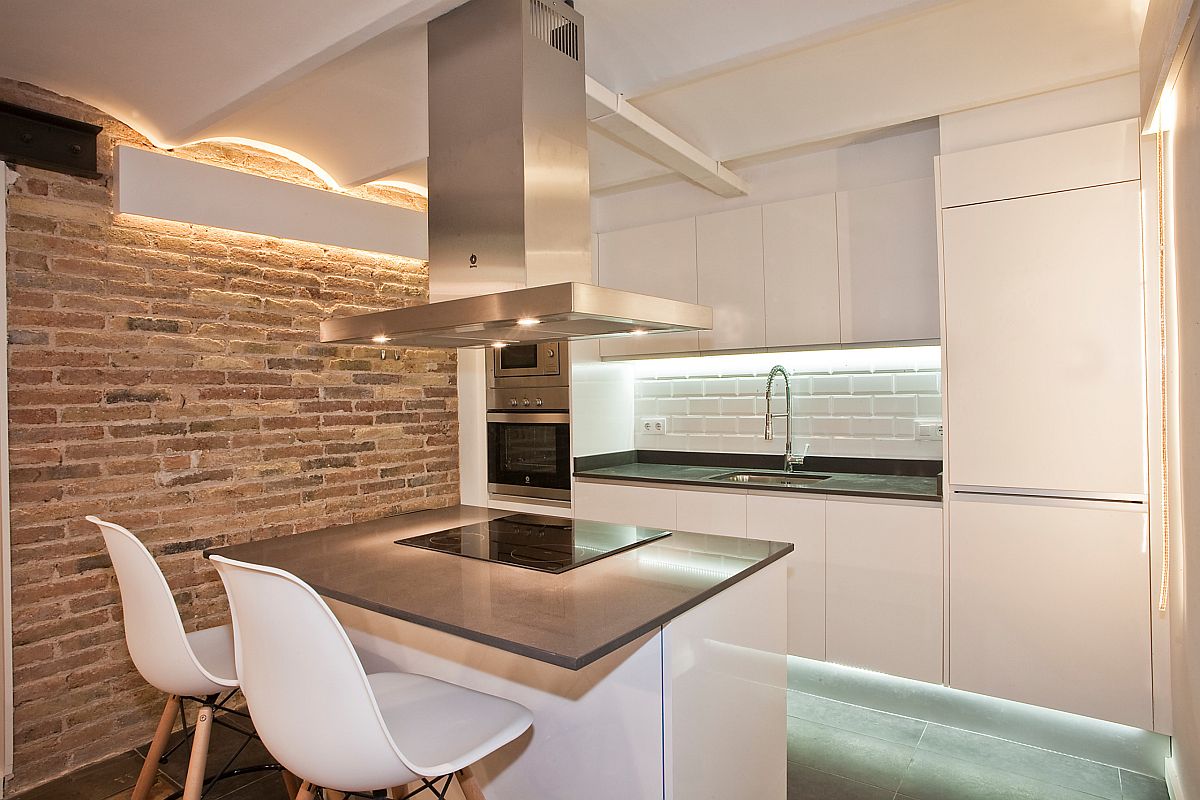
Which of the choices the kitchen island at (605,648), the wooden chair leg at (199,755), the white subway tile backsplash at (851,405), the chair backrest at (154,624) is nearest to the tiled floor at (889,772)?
the kitchen island at (605,648)

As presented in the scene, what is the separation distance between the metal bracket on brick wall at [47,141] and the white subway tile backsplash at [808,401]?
2936 mm

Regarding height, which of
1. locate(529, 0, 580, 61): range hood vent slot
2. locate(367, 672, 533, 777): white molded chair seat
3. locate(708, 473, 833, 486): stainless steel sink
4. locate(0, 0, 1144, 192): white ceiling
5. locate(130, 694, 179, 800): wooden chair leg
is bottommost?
locate(130, 694, 179, 800): wooden chair leg

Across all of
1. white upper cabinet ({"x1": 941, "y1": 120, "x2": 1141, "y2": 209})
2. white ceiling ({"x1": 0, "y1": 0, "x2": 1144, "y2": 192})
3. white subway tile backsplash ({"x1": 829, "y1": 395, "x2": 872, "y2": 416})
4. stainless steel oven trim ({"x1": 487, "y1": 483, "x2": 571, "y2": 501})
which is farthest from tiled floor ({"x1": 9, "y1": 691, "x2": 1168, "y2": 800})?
white ceiling ({"x1": 0, "y1": 0, "x2": 1144, "y2": 192})

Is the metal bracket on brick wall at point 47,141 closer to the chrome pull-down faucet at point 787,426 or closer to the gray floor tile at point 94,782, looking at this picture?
the gray floor tile at point 94,782

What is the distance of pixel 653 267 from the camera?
155 inches

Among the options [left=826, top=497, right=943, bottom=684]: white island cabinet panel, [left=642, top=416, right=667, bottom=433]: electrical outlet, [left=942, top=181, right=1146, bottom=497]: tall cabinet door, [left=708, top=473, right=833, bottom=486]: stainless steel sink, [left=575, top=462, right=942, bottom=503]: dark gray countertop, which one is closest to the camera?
[left=942, top=181, right=1146, bottom=497]: tall cabinet door

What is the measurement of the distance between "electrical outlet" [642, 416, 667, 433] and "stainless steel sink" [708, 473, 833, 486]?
0.65 metres

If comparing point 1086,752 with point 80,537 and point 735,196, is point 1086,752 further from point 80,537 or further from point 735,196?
point 80,537

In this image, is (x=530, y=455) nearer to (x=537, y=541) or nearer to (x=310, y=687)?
(x=537, y=541)

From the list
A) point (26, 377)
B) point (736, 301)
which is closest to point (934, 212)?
point (736, 301)

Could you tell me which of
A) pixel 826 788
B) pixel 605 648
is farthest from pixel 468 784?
pixel 826 788

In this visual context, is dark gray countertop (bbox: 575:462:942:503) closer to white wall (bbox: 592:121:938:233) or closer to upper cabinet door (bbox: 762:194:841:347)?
upper cabinet door (bbox: 762:194:841:347)

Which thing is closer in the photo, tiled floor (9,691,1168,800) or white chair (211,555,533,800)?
white chair (211,555,533,800)

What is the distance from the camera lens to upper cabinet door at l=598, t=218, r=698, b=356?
381cm
